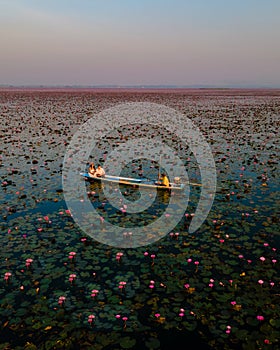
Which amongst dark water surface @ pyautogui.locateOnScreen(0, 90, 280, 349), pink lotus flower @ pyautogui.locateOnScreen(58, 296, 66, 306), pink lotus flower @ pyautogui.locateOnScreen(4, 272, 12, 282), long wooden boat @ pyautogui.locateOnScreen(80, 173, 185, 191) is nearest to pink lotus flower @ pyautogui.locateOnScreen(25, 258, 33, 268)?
dark water surface @ pyautogui.locateOnScreen(0, 90, 280, 349)

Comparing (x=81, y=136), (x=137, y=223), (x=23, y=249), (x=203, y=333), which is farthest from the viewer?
(x=81, y=136)

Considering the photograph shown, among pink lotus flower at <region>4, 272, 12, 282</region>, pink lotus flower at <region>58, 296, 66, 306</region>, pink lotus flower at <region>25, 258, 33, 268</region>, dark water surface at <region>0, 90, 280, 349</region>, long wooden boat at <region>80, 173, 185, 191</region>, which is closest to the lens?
dark water surface at <region>0, 90, 280, 349</region>

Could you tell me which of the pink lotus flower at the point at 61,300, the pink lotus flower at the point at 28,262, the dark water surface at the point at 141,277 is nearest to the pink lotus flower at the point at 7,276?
A: the dark water surface at the point at 141,277

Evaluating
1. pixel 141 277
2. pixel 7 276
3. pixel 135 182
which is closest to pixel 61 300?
pixel 7 276

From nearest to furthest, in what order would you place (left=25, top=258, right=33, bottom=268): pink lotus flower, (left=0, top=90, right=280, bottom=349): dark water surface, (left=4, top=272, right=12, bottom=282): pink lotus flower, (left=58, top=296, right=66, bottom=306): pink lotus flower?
(left=0, top=90, right=280, bottom=349): dark water surface → (left=58, top=296, right=66, bottom=306): pink lotus flower → (left=4, top=272, right=12, bottom=282): pink lotus flower → (left=25, top=258, right=33, bottom=268): pink lotus flower

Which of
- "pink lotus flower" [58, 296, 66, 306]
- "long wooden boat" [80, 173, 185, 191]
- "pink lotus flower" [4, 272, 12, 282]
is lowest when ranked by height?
"pink lotus flower" [58, 296, 66, 306]

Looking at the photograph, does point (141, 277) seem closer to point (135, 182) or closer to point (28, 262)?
point (28, 262)

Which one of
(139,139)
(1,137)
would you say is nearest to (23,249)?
(139,139)

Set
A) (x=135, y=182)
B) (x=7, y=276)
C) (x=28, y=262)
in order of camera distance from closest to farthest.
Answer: (x=7, y=276) → (x=28, y=262) → (x=135, y=182)

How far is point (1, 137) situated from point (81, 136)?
7947mm

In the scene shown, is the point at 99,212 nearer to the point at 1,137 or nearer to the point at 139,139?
the point at 139,139

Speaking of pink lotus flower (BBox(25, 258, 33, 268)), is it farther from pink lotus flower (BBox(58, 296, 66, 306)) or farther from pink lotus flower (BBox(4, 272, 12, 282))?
pink lotus flower (BBox(58, 296, 66, 306))

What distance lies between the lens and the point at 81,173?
18.6 metres

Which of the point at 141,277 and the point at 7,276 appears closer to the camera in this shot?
the point at 7,276
